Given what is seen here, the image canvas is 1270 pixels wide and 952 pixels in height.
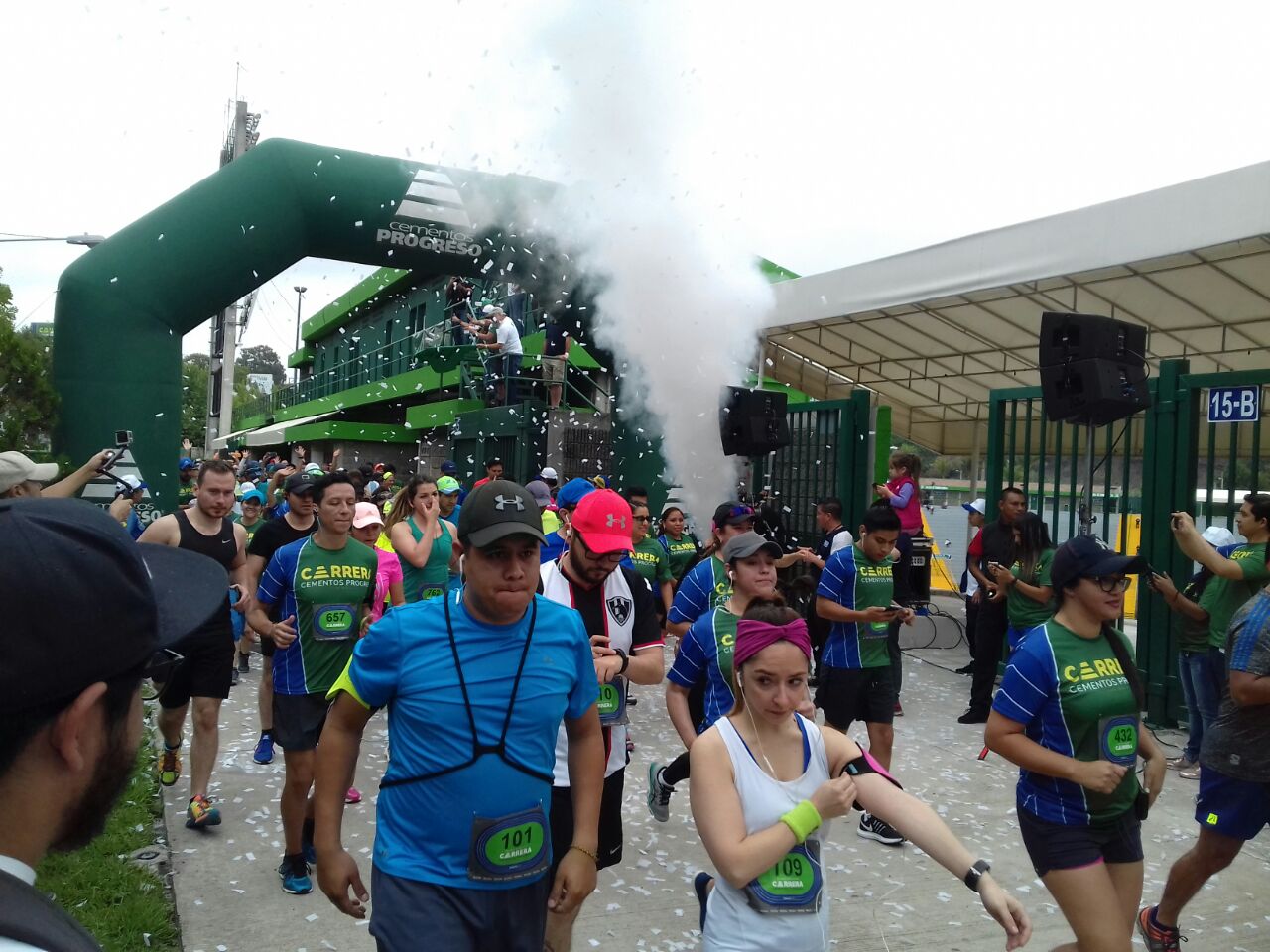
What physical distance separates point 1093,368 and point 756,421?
442 centimetres

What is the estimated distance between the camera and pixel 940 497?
21.5 meters

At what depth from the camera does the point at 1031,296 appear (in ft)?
37.6

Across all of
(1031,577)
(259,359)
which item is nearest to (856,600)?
(1031,577)

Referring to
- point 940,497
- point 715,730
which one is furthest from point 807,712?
point 940,497

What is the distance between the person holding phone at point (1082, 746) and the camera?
3018mm

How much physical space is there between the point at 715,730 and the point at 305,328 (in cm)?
4852

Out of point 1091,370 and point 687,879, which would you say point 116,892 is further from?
point 1091,370

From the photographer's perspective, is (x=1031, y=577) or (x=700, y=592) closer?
(x=700, y=592)

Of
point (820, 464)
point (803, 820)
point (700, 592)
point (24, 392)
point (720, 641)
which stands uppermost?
point (24, 392)

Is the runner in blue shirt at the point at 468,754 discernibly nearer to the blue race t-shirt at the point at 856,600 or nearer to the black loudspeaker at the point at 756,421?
the blue race t-shirt at the point at 856,600

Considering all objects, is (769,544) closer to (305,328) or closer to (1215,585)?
(1215,585)

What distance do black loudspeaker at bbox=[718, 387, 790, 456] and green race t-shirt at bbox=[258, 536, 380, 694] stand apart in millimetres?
6429

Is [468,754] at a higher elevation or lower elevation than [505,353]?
lower

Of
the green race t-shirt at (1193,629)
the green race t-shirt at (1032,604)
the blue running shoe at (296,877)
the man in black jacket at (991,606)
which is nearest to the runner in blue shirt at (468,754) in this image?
the blue running shoe at (296,877)
